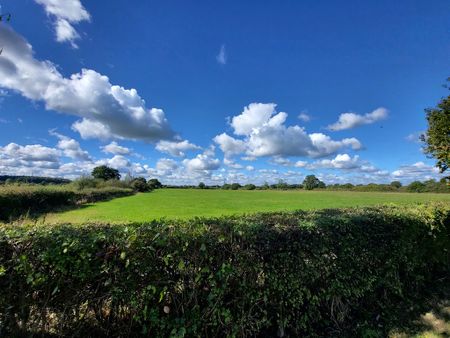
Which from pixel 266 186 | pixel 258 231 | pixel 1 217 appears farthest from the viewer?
pixel 266 186

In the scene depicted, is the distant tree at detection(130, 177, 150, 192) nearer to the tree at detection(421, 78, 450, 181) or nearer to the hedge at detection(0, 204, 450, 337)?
the tree at detection(421, 78, 450, 181)

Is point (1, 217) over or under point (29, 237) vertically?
under

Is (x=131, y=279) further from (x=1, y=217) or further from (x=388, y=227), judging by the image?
(x=1, y=217)

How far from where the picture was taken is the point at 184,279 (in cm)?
291

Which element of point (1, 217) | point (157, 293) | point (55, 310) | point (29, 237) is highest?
point (29, 237)

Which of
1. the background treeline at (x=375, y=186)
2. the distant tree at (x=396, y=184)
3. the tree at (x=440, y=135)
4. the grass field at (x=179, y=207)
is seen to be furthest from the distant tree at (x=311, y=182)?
the tree at (x=440, y=135)

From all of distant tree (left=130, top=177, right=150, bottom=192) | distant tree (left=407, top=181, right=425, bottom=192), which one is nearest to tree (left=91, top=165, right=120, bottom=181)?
distant tree (left=130, top=177, right=150, bottom=192)

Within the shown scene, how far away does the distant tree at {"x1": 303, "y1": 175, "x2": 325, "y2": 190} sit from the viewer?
10606 centimetres

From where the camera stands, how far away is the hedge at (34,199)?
21562 millimetres

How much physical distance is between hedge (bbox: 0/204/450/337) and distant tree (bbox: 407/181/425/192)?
78.9 meters

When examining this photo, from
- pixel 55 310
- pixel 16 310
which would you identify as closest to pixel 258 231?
pixel 55 310

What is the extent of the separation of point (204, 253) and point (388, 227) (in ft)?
13.6

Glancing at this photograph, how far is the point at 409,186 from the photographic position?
73.2 meters

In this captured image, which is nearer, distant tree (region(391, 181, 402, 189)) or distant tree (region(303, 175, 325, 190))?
distant tree (region(391, 181, 402, 189))
